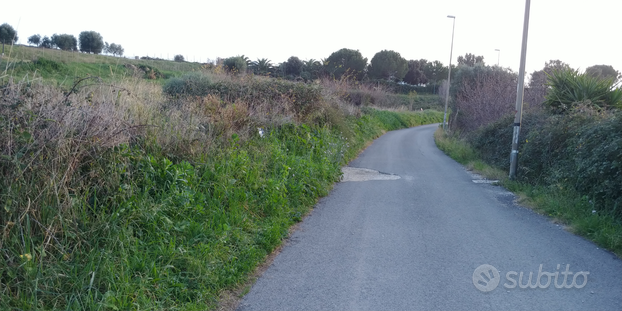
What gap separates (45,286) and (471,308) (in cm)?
400

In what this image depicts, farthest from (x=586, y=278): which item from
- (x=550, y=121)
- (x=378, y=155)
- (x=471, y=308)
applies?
(x=378, y=155)

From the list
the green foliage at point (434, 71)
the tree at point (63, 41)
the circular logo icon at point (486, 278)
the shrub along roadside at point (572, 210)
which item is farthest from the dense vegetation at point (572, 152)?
the green foliage at point (434, 71)

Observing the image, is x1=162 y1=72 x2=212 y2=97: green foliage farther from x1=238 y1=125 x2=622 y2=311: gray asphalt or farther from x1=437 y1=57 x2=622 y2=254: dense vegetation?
x1=437 y1=57 x2=622 y2=254: dense vegetation

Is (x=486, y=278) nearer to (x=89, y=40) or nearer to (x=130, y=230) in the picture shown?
(x=130, y=230)

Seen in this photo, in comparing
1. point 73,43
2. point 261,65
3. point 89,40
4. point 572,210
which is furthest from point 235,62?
point 572,210

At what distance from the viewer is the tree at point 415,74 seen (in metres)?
80.9

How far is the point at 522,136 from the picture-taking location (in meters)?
13.7

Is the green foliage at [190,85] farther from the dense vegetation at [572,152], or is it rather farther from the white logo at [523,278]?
the white logo at [523,278]

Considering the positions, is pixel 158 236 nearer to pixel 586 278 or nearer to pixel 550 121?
pixel 586 278

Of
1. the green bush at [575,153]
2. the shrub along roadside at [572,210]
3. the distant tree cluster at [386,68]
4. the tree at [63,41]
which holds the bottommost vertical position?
the shrub along roadside at [572,210]

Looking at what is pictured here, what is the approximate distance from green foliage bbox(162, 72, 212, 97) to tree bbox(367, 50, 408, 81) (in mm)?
57456

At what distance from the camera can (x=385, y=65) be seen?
72125 millimetres

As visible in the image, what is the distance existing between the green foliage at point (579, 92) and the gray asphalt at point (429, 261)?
17.2ft

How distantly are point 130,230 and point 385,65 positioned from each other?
6998cm
